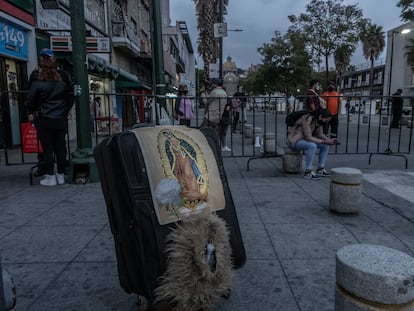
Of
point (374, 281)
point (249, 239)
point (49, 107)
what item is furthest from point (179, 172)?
point (49, 107)

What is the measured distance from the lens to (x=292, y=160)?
269 inches

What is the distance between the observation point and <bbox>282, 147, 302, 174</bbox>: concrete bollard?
6.78m

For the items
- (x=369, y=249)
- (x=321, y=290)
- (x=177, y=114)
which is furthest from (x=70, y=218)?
(x=177, y=114)

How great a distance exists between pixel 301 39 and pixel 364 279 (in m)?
29.2

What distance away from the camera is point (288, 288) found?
2.73m

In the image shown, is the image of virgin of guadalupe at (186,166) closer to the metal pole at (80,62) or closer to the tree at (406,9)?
the metal pole at (80,62)

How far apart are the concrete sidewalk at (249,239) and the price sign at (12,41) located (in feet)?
16.9

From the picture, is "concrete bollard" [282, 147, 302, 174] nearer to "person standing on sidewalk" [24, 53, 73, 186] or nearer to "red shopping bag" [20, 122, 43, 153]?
"person standing on sidewalk" [24, 53, 73, 186]

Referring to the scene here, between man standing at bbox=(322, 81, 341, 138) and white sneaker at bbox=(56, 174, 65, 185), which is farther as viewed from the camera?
man standing at bbox=(322, 81, 341, 138)

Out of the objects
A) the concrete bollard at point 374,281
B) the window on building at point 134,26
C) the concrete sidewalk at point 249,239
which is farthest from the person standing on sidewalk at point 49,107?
the window on building at point 134,26

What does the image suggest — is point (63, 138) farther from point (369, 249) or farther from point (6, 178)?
point (369, 249)

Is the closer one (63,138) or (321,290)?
(321,290)

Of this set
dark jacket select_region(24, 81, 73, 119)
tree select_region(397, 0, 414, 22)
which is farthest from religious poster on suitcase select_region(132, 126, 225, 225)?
A: tree select_region(397, 0, 414, 22)

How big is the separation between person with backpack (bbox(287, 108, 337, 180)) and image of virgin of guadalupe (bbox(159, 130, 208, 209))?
430 centimetres
